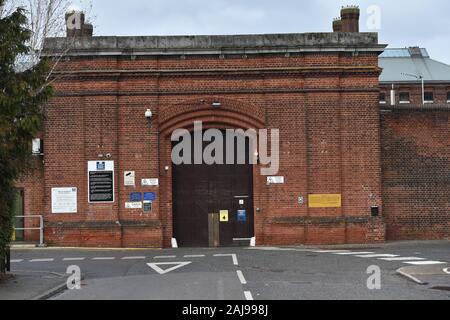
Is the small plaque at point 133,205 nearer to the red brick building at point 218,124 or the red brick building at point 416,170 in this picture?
the red brick building at point 218,124

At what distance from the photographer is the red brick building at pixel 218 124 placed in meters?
26.9

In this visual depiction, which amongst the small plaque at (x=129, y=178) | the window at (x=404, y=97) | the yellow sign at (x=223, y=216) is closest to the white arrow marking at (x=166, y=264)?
the small plaque at (x=129, y=178)

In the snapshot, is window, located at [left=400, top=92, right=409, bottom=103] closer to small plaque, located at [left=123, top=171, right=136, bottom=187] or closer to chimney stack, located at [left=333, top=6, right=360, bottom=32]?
chimney stack, located at [left=333, top=6, right=360, bottom=32]

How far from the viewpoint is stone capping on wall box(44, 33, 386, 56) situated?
26969 millimetres

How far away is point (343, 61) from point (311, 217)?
642 centimetres

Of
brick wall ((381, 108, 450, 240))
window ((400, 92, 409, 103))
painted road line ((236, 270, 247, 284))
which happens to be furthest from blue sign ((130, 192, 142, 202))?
window ((400, 92, 409, 103))

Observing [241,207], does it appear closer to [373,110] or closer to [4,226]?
[373,110]

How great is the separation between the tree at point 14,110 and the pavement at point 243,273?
7.45 ft

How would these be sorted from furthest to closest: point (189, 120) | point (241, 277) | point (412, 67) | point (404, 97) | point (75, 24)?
1. point (412, 67)
2. point (404, 97)
3. point (75, 24)
4. point (189, 120)
5. point (241, 277)

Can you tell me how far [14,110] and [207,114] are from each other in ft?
44.0

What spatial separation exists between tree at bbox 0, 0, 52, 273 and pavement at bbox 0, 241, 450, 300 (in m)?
2.27

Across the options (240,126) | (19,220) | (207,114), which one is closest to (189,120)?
(207,114)

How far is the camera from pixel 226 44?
27234 millimetres

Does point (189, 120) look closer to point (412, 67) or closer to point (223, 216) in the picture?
point (223, 216)
